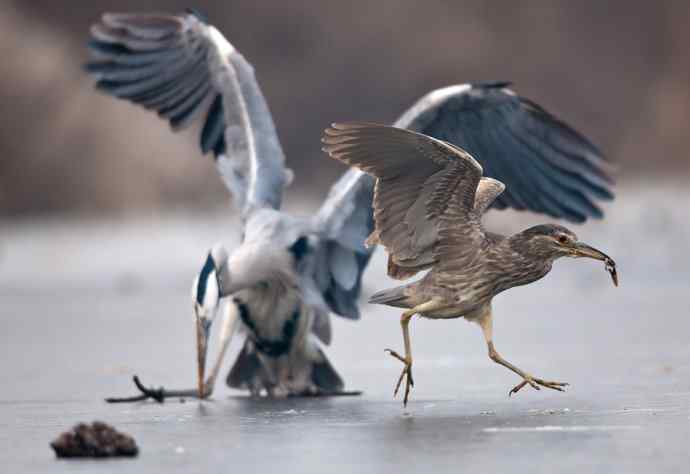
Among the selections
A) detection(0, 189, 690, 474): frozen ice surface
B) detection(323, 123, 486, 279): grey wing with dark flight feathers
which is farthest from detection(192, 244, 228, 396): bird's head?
detection(323, 123, 486, 279): grey wing with dark flight feathers

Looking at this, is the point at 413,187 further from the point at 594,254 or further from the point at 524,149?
the point at 524,149

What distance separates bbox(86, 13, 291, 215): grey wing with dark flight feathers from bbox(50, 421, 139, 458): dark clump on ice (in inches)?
178

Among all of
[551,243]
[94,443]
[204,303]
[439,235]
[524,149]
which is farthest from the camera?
[524,149]

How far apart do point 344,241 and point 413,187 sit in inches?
84.3

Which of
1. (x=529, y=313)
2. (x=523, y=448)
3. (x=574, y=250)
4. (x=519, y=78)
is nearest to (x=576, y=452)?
(x=523, y=448)

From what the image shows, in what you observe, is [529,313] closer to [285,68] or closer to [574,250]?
[574,250]

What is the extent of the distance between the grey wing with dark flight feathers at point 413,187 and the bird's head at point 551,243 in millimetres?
267

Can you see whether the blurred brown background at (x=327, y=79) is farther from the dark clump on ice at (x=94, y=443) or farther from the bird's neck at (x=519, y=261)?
the dark clump on ice at (x=94, y=443)

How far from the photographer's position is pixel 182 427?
794 cm

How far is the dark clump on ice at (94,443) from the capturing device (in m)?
6.72

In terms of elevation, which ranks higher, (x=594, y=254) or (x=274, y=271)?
(x=274, y=271)

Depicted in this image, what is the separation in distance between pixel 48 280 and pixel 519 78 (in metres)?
11.3

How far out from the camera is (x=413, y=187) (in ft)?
27.2

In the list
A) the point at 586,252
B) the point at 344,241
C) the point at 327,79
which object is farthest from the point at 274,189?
the point at 327,79
